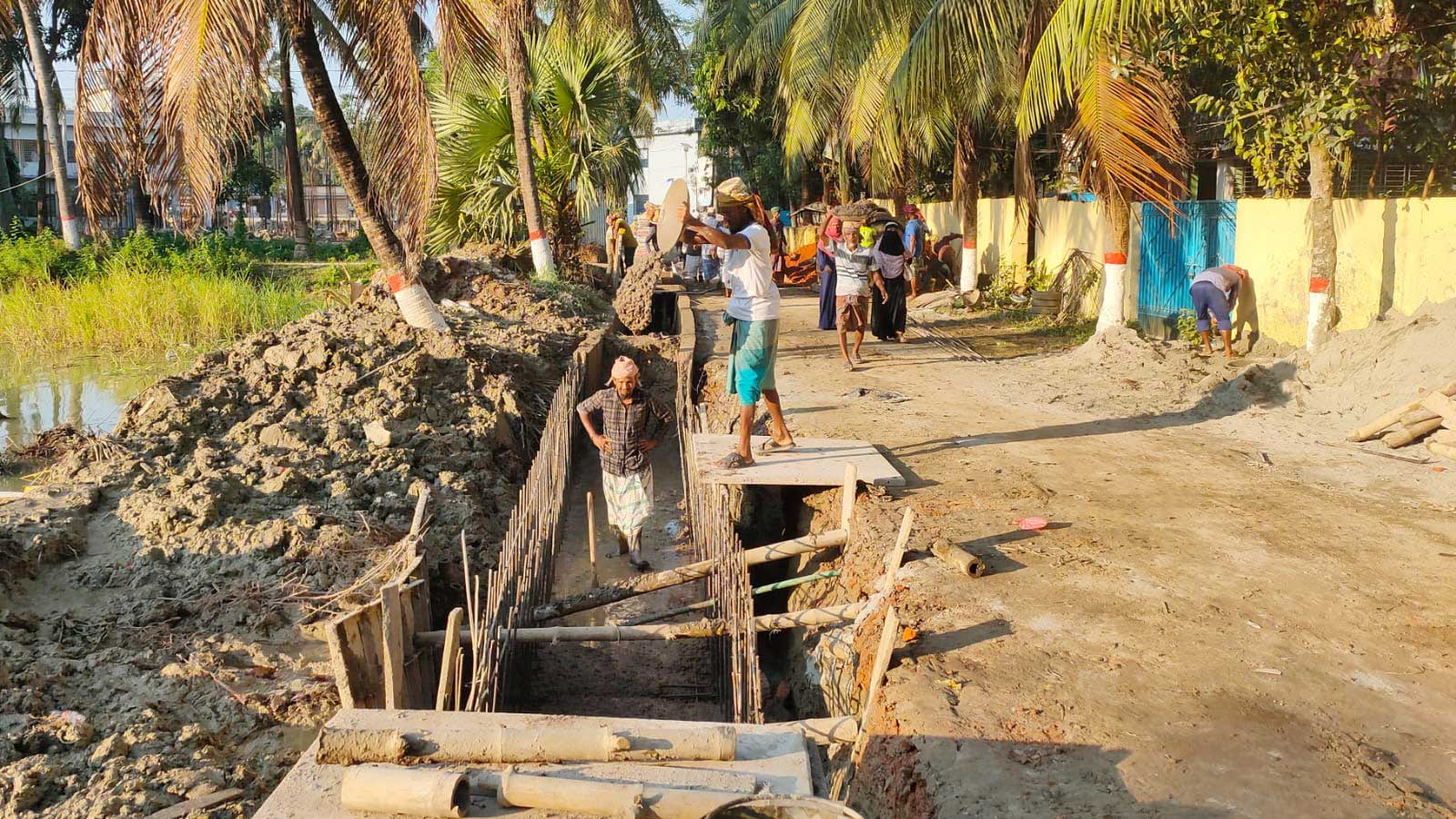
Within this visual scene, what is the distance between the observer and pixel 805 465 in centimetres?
646

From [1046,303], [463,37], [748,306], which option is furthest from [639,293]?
[748,306]

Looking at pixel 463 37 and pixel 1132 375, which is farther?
pixel 463 37

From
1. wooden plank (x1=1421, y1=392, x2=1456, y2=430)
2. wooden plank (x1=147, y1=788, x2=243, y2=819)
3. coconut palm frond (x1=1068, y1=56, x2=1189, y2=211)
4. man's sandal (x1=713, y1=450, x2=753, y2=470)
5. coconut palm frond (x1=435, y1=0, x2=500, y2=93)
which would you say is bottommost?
wooden plank (x1=147, y1=788, x2=243, y2=819)

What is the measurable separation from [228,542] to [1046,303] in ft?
39.1

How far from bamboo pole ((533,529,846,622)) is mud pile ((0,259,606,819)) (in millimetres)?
1053

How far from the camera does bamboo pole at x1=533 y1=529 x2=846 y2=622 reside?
5523mm

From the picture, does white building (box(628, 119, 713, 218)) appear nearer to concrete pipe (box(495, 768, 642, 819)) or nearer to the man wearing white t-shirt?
the man wearing white t-shirt

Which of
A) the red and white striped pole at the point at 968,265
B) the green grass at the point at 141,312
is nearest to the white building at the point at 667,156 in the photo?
the red and white striped pole at the point at 968,265

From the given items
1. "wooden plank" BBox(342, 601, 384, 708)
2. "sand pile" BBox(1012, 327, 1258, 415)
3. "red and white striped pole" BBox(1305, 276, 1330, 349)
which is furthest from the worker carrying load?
"wooden plank" BBox(342, 601, 384, 708)

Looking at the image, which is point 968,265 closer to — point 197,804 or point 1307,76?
point 1307,76

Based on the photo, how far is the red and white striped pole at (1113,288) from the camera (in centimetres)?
1135

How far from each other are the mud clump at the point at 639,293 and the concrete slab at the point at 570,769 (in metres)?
10.5

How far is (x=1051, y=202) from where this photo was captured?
16.4 metres

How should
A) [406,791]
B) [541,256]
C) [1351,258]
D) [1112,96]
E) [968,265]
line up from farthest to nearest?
1. [968,265]
2. [541,256]
3. [1351,258]
4. [1112,96]
5. [406,791]
